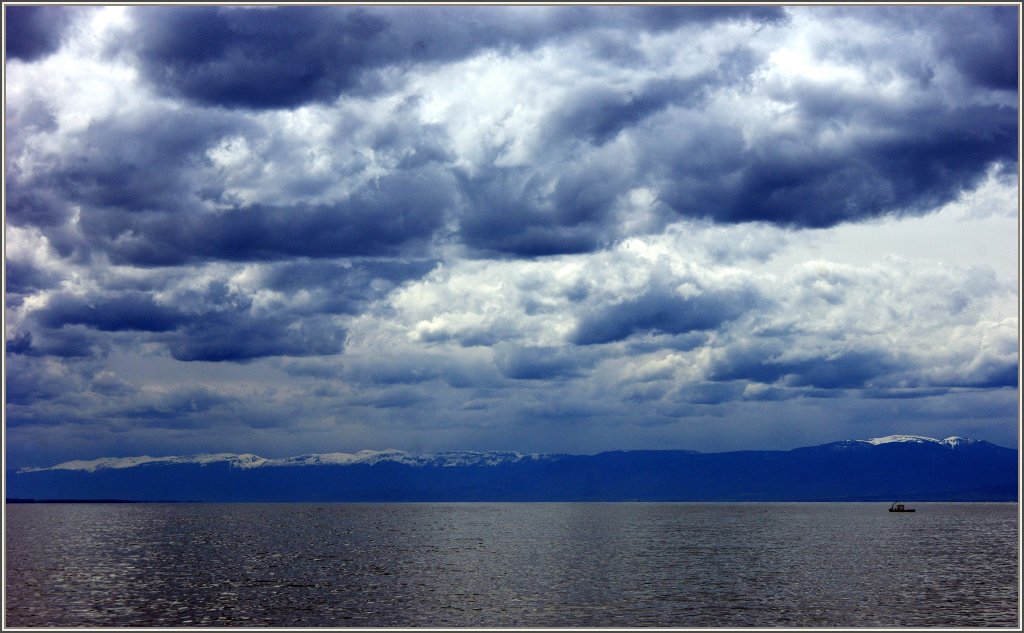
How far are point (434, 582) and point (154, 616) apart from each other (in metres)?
31.4

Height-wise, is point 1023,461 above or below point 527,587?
above

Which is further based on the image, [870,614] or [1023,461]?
[870,614]

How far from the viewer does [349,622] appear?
73.9 meters

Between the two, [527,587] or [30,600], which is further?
[527,587]

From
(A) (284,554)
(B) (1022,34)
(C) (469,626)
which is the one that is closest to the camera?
(B) (1022,34)

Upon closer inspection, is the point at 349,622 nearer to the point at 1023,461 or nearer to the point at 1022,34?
the point at 1023,461

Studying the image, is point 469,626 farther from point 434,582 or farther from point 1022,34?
point 1022,34

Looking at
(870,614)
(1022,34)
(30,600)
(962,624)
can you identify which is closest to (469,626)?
(870,614)

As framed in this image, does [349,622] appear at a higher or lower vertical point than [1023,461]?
lower

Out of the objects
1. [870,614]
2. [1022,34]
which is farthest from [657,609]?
[1022,34]

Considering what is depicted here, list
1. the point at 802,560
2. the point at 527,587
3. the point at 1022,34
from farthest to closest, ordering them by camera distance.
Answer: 1. the point at 802,560
2. the point at 527,587
3. the point at 1022,34

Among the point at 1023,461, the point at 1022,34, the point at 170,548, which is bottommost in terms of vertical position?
the point at 170,548

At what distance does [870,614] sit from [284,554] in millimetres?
93249

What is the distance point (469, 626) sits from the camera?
234 feet
